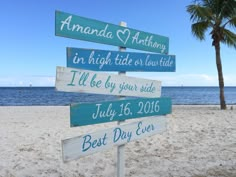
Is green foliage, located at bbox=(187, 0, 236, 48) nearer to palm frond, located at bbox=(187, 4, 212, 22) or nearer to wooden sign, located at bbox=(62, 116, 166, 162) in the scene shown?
palm frond, located at bbox=(187, 4, 212, 22)

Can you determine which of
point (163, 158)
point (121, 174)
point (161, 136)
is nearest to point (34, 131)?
point (161, 136)

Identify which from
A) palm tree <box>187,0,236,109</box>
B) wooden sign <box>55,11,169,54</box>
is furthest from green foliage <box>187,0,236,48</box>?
wooden sign <box>55,11,169,54</box>

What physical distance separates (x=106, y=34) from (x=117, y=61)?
0.34 meters

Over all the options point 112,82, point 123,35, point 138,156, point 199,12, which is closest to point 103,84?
point 112,82

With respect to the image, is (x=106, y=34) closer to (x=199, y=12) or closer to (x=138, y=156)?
(x=138, y=156)

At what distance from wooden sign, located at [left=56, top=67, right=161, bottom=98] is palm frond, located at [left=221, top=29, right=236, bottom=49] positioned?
12.2 m

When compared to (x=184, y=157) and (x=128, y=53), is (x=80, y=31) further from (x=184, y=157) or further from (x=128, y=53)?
(x=184, y=157)

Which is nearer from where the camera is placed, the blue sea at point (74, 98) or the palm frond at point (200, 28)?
the palm frond at point (200, 28)

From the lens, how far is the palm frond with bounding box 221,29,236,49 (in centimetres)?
1468

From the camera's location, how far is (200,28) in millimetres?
14961

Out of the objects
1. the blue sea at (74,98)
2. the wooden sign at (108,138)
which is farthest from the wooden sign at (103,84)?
the blue sea at (74,98)

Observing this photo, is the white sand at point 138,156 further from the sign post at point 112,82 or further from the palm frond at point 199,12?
the palm frond at point 199,12

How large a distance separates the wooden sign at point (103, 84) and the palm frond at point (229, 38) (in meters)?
12.2

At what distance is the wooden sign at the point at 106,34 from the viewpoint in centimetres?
300
